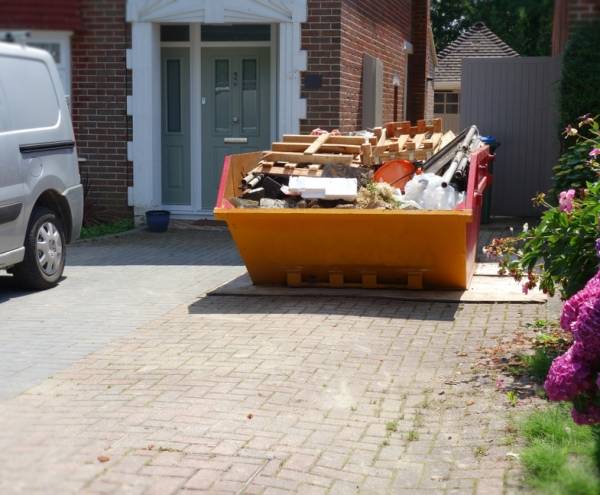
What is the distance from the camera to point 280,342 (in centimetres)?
761

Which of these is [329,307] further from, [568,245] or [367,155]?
[568,245]

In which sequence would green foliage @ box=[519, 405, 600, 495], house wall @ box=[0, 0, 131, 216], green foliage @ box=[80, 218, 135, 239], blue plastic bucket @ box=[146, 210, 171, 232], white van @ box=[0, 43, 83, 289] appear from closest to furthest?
green foliage @ box=[519, 405, 600, 495] < white van @ box=[0, 43, 83, 289] < green foliage @ box=[80, 218, 135, 239] < blue plastic bucket @ box=[146, 210, 171, 232] < house wall @ box=[0, 0, 131, 216]

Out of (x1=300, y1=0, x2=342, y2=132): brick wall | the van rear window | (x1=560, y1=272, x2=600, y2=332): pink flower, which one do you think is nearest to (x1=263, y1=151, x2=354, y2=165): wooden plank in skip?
the van rear window

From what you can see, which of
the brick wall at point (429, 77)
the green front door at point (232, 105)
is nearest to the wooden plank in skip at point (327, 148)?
the green front door at point (232, 105)

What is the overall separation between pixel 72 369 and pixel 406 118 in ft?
56.9

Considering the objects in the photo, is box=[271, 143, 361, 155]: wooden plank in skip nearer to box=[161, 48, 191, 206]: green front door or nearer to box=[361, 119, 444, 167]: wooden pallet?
box=[361, 119, 444, 167]: wooden pallet

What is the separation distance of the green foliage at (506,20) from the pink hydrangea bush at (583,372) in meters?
32.9

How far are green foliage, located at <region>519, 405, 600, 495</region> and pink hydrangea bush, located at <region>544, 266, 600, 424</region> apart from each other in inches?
6.8

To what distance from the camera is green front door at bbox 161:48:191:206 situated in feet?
50.1

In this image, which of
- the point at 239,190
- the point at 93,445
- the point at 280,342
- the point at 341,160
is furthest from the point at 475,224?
the point at 93,445

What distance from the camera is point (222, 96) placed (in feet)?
50.0

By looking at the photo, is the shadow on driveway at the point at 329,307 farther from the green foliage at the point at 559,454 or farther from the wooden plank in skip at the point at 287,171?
the green foliage at the point at 559,454

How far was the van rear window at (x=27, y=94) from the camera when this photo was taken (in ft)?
30.8

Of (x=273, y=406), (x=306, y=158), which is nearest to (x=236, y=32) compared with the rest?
(x=306, y=158)
